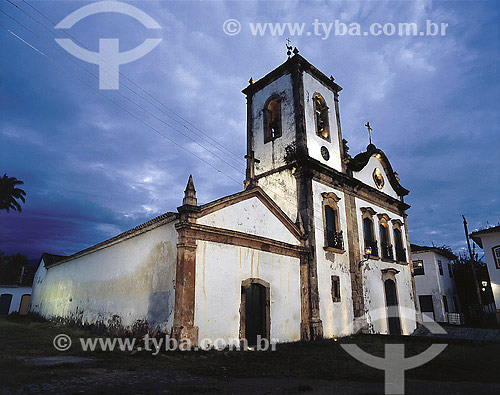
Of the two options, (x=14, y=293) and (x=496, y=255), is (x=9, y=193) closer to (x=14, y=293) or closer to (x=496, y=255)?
(x=14, y=293)

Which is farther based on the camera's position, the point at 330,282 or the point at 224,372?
the point at 330,282

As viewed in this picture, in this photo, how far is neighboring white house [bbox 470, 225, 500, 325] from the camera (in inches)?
756

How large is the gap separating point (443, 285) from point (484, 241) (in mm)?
8357

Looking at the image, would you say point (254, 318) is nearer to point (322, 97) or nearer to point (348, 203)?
point (348, 203)

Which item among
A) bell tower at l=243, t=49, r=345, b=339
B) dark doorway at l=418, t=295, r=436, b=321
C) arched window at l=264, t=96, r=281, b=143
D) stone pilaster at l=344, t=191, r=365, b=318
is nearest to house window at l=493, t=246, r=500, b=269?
dark doorway at l=418, t=295, r=436, b=321

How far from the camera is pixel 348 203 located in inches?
635

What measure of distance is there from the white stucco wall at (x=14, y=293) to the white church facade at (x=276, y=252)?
1163cm

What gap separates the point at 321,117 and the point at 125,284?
12858 millimetres

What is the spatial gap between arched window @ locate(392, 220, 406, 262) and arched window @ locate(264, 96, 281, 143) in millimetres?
9127

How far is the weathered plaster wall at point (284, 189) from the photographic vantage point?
14.5 m

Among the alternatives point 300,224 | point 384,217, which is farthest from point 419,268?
point 300,224

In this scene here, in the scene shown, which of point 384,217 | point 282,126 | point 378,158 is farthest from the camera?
point 378,158

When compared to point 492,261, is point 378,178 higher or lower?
higher

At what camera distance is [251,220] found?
1157 cm
